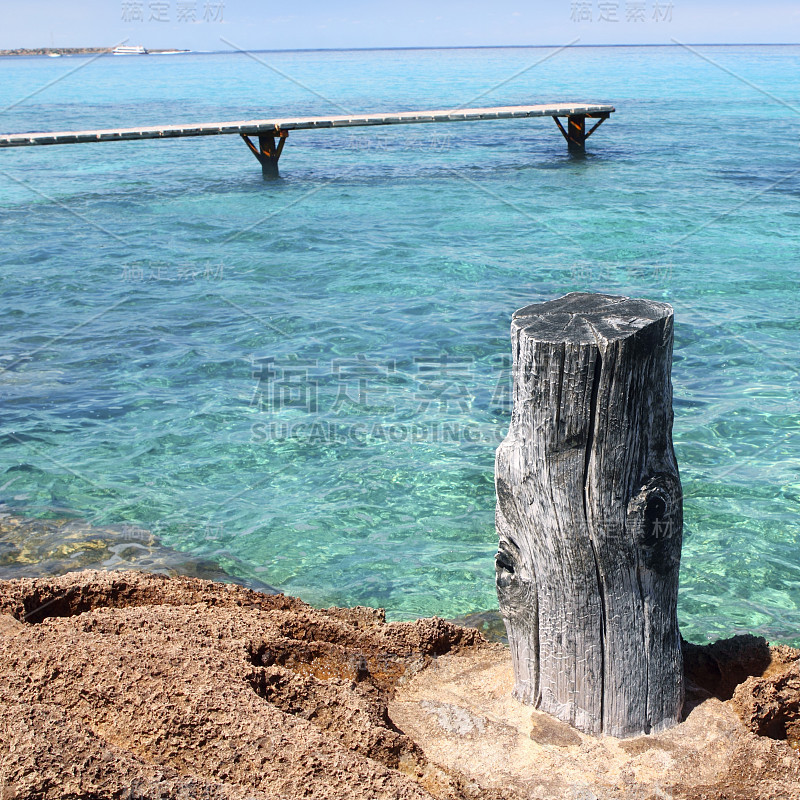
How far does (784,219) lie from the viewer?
47.7 feet

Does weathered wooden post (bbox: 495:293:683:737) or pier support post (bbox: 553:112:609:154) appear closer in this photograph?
weathered wooden post (bbox: 495:293:683:737)

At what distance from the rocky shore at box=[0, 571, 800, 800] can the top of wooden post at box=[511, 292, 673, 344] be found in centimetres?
143

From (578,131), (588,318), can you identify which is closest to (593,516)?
(588,318)

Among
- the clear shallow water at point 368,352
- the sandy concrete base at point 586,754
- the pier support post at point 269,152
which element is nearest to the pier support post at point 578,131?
the clear shallow water at point 368,352

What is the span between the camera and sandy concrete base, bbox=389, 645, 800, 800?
2637 mm

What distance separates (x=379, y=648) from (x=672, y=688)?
1208 mm

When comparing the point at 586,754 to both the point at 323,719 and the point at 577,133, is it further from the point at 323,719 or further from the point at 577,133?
the point at 577,133

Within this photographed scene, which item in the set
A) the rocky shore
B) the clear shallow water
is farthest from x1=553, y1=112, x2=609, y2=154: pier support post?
the rocky shore

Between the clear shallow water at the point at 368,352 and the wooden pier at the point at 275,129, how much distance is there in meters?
0.89

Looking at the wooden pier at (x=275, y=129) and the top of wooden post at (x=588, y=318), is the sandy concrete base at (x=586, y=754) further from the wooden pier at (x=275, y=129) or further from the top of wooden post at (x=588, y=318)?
the wooden pier at (x=275, y=129)

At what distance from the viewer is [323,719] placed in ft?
9.06

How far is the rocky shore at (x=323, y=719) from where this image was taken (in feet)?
7.59

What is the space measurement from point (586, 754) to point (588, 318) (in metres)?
1.51

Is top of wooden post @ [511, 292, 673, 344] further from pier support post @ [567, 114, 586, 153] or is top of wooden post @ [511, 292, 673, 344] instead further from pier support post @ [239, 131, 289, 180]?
pier support post @ [567, 114, 586, 153]
